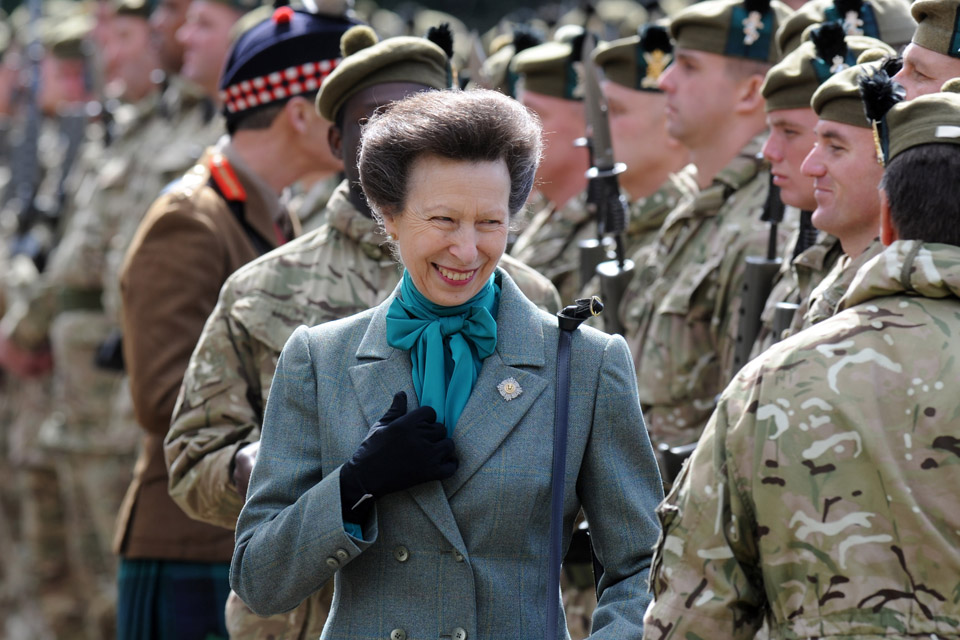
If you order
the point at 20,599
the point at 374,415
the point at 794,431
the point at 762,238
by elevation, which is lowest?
the point at 20,599

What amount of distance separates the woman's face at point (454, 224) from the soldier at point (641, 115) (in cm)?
354

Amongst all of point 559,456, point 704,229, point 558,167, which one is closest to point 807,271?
point 704,229

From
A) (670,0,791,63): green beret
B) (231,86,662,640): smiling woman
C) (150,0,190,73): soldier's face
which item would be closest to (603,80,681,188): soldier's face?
(670,0,791,63): green beret

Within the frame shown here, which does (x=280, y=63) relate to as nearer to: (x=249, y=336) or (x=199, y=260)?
(x=199, y=260)

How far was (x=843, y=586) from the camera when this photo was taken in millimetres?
2531

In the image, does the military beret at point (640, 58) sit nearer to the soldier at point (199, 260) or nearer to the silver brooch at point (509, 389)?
the soldier at point (199, 260)

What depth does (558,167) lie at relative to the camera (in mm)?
7051

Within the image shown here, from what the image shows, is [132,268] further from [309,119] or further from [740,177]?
[740,177]

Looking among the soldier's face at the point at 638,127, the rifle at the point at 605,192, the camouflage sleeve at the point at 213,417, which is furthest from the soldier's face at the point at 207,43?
the camouflage sleeve at the point at 213,417

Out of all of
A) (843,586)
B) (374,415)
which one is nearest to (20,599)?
(374,415)

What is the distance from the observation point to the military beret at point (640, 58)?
660cm

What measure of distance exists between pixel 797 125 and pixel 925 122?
210cm

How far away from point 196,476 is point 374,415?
3.72ft

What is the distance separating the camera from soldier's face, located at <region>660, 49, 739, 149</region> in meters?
5.79
